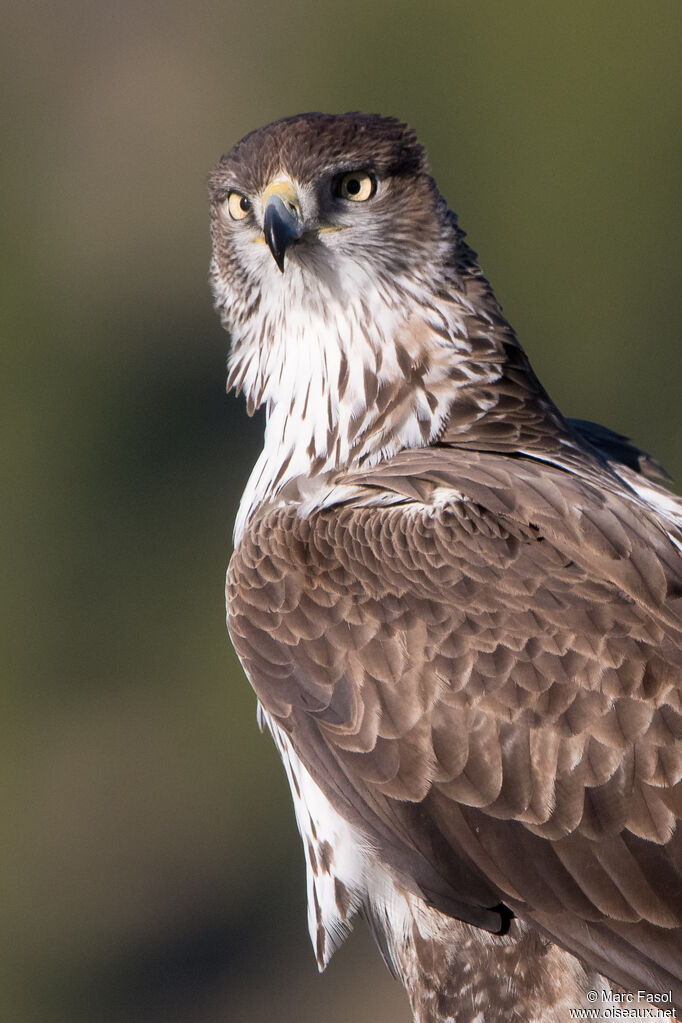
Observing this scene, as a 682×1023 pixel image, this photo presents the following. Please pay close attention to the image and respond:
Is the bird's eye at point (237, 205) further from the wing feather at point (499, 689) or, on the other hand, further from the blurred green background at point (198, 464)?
the blurred green background at point (198, 464)

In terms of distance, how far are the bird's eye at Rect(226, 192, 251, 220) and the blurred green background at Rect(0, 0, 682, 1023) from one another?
353 inches

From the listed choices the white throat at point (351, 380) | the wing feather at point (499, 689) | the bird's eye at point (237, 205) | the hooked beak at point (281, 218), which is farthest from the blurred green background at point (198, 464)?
the wing feather at point (499, 689)

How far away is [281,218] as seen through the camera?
3.99 meters

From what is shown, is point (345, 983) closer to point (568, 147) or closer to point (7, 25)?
point (568, 147)

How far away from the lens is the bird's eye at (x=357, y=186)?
13.7ft

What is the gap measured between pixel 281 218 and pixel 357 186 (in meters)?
0.31

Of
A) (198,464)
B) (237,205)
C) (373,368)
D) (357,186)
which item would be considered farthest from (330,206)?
(198,464)

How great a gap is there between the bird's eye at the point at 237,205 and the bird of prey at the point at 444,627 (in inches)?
1.6

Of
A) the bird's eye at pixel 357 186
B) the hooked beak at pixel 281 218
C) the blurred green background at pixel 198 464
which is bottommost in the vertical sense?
the blurred green background at pixel 198 464

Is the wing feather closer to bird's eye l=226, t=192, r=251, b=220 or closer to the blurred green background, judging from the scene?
bird's eye l=226, t=192, r=251, b=220

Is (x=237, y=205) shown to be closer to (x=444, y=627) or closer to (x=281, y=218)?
(x=281, y=218)

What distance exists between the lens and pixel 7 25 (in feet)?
63.8

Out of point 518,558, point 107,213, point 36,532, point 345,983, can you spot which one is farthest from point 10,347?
point 518,558

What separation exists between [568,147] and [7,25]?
352 inches
